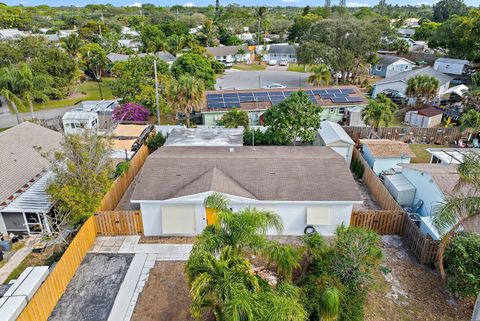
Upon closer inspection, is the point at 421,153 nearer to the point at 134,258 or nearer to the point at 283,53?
the point at 134,258

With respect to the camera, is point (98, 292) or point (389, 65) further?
point (389, 65)

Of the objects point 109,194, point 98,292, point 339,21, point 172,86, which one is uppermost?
point 339,21

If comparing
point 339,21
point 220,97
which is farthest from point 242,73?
point 220,97

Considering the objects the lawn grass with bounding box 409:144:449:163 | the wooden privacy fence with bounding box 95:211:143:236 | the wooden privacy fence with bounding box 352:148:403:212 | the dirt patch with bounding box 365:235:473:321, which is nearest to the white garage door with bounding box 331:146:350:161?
the wooden privacy fence with bounding box 352:148:403:212

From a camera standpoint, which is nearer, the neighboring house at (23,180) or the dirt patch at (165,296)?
the dirt patch at (165,296)

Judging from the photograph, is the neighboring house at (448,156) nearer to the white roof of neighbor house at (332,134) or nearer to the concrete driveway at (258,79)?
the white roof of neighbor house at (332,134)

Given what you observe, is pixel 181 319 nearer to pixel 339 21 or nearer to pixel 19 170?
pixel 19 170

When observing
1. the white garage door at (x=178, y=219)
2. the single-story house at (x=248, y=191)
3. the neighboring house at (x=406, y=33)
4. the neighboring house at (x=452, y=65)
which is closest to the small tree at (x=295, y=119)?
the single-story house at (x=248, y=191)

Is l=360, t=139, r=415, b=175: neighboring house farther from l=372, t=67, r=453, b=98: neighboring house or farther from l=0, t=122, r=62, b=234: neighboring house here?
l=372, t=67, r=453, b=98: neighboring house
